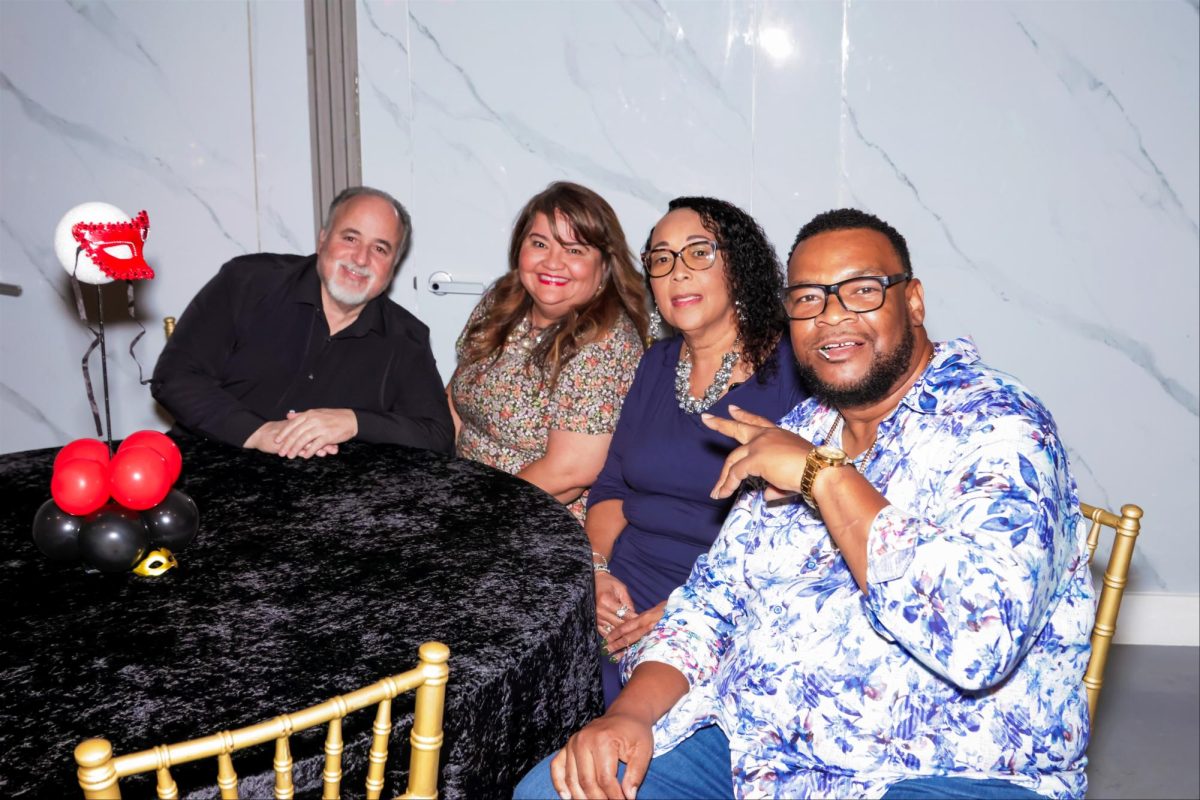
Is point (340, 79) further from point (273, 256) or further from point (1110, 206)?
point (1110, 206)

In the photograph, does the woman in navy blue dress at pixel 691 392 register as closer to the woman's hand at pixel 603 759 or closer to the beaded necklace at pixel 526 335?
the beaded necklace at pixel 526 335

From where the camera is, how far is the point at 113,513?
5.07 feet

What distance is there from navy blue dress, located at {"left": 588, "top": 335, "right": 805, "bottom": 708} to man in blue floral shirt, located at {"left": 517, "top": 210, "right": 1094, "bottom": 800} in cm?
46

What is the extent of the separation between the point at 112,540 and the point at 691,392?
1.24m

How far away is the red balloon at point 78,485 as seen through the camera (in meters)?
1.54

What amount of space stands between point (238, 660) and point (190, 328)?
5.62 ft

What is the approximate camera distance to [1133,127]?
10.4ft

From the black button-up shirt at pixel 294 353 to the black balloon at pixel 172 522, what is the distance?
1.07 metres

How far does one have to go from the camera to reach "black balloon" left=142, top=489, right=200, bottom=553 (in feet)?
5.19

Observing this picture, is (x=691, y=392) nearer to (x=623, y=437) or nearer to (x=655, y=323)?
(x=623, y=437)

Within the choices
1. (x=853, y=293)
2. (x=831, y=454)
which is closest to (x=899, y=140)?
(x=853, y=293)

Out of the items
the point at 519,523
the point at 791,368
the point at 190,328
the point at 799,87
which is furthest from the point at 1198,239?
the point at 190,328

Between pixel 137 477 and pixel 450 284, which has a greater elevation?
pixel 450 284

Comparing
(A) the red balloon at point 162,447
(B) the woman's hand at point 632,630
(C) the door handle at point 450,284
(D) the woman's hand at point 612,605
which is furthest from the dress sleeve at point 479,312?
(A) the red balloon at point 162,447
